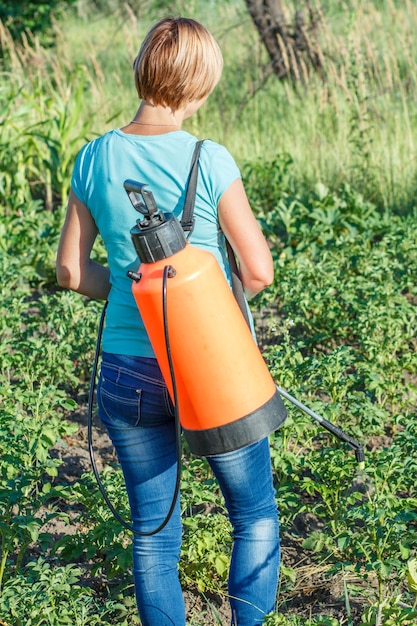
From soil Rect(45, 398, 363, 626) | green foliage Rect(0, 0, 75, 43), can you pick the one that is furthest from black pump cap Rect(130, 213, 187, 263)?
green foliage Rect(0, 0, 75, 43)

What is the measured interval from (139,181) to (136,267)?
0.23m

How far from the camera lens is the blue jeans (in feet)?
7.50

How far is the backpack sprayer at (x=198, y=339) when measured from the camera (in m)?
2.02

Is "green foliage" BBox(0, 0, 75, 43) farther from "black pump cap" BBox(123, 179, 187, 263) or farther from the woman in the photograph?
"black pump cap" BBox(123, 179, 187, 263)

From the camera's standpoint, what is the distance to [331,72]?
7707mm

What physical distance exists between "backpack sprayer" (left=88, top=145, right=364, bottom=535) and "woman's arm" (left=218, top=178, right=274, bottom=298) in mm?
107

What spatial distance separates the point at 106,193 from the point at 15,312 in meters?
2.67

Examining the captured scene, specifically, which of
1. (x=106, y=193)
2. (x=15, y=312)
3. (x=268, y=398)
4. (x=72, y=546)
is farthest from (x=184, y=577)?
(x=15, y=312)

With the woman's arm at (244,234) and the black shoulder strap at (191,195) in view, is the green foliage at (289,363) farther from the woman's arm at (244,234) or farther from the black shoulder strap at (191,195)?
the black shoulder strap at (191,195)

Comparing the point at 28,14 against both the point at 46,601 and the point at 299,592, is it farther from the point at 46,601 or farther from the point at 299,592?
the point at 46,601

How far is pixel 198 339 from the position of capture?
2.04 meters

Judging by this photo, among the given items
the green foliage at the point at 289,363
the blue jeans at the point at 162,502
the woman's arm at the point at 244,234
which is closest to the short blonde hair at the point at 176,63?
the woman's arm at the point at 244,234

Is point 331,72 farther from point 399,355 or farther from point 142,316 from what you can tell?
point 142,316

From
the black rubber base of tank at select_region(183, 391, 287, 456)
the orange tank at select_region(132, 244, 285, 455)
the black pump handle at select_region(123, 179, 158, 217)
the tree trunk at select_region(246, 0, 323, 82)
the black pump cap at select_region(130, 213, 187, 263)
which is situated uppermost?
the black pump handle at select_region(123, 179, 158, 217)
